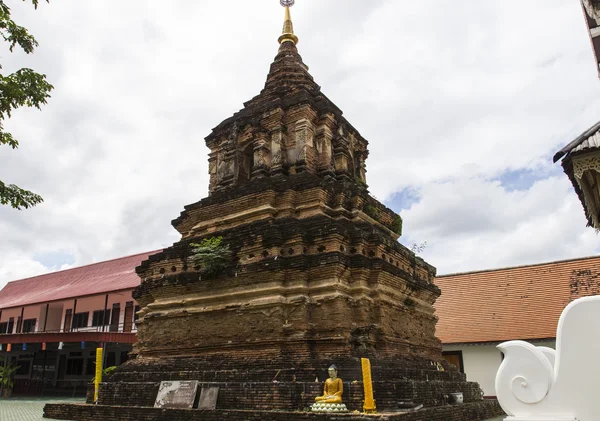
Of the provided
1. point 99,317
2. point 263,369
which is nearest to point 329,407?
point 263,369

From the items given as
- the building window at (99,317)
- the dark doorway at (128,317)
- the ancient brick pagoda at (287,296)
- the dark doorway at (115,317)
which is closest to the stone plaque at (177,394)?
the ancient brick pagoda at (287,296)

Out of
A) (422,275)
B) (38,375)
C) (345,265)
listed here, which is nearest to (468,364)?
(422,275)

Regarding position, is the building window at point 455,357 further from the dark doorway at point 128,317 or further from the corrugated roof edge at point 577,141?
the dark doorway at point 128,317

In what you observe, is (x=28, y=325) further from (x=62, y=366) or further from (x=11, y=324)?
(x=62, y=366)

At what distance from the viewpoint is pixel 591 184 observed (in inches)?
268

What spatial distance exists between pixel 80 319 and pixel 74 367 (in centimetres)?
273

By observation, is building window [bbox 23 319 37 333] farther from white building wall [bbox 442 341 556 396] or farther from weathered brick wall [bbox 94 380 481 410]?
white building wall [bbox 442 341 556 396]

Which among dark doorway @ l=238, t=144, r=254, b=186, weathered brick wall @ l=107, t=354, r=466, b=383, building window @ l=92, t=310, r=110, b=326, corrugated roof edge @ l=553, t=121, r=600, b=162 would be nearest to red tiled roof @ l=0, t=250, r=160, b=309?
building window @ l=92, t=310, r=110, b=326

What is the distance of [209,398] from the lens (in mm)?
9742

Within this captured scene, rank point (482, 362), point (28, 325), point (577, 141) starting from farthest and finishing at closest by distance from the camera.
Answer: point (28, 325) < point (482, 362) < point (577, 141)

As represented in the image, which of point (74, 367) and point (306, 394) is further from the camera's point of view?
point (74, 367)

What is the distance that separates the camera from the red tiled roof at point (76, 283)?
27.0 metres

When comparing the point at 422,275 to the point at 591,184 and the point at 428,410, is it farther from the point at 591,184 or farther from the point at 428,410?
the point at 591,184

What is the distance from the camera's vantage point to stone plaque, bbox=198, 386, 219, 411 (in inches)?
378
